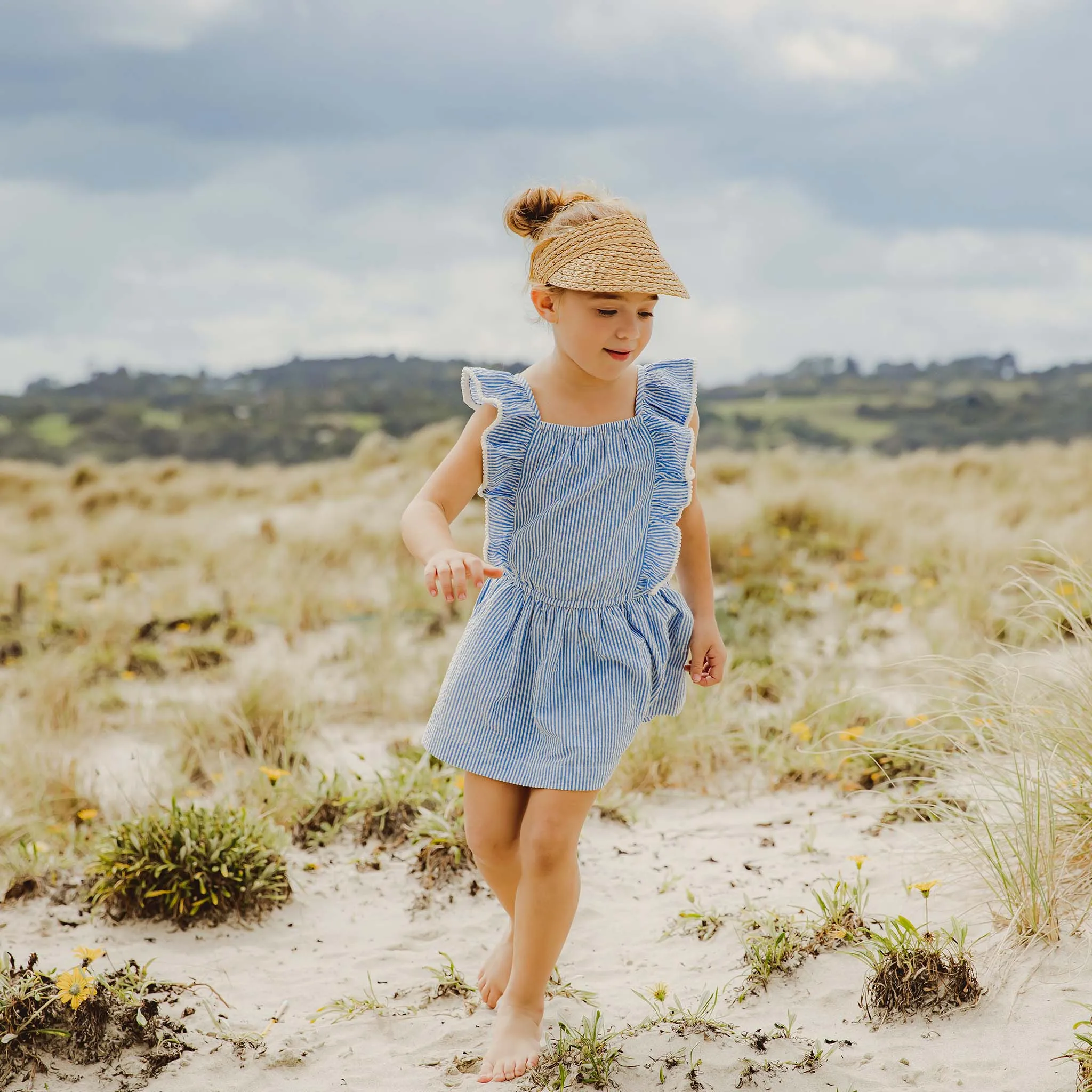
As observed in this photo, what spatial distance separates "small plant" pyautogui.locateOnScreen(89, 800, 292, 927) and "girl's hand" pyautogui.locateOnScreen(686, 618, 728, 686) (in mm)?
1574

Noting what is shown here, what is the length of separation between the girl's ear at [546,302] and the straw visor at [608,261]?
0.03m

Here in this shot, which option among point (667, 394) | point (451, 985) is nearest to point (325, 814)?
point (451, 985)

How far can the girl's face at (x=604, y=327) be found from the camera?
2.54 metres

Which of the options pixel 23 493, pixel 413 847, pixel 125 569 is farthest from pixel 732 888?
pixel 23 493

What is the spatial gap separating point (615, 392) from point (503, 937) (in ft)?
4.80

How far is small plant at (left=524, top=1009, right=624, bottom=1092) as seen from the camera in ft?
8.46

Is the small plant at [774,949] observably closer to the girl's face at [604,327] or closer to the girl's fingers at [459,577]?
the girl's fingers at [459,577]

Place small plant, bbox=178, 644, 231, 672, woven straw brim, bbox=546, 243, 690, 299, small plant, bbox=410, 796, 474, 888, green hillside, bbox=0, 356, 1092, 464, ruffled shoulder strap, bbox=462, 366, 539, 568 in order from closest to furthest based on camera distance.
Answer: woven straw brim, bbox=546, 243, 690, 299
ruffled shoulder strap, bbox=462, 366, 539, 568
small plant, bbox=410, 796, 474, 888
small plant, bbox=178, 644, 231, 672
green hillside, bbox=0, 356, 1092, 464

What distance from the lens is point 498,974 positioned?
2973 millimetres

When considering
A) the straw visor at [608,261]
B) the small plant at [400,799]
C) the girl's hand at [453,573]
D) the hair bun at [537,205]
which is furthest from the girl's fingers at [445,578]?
the small plant at [400,799]

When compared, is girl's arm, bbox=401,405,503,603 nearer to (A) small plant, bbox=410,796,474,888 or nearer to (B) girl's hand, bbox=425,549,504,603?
(B) girl's hand, bbox=425,549,504,603

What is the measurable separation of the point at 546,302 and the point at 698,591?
83cm

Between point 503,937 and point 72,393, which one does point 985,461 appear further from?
point 72,393

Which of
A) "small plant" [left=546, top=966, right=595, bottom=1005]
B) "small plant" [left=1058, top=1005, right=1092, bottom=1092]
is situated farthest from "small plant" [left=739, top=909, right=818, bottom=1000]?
"small plant" [left=1058, top=1005, right=1092, bottom=1092]
